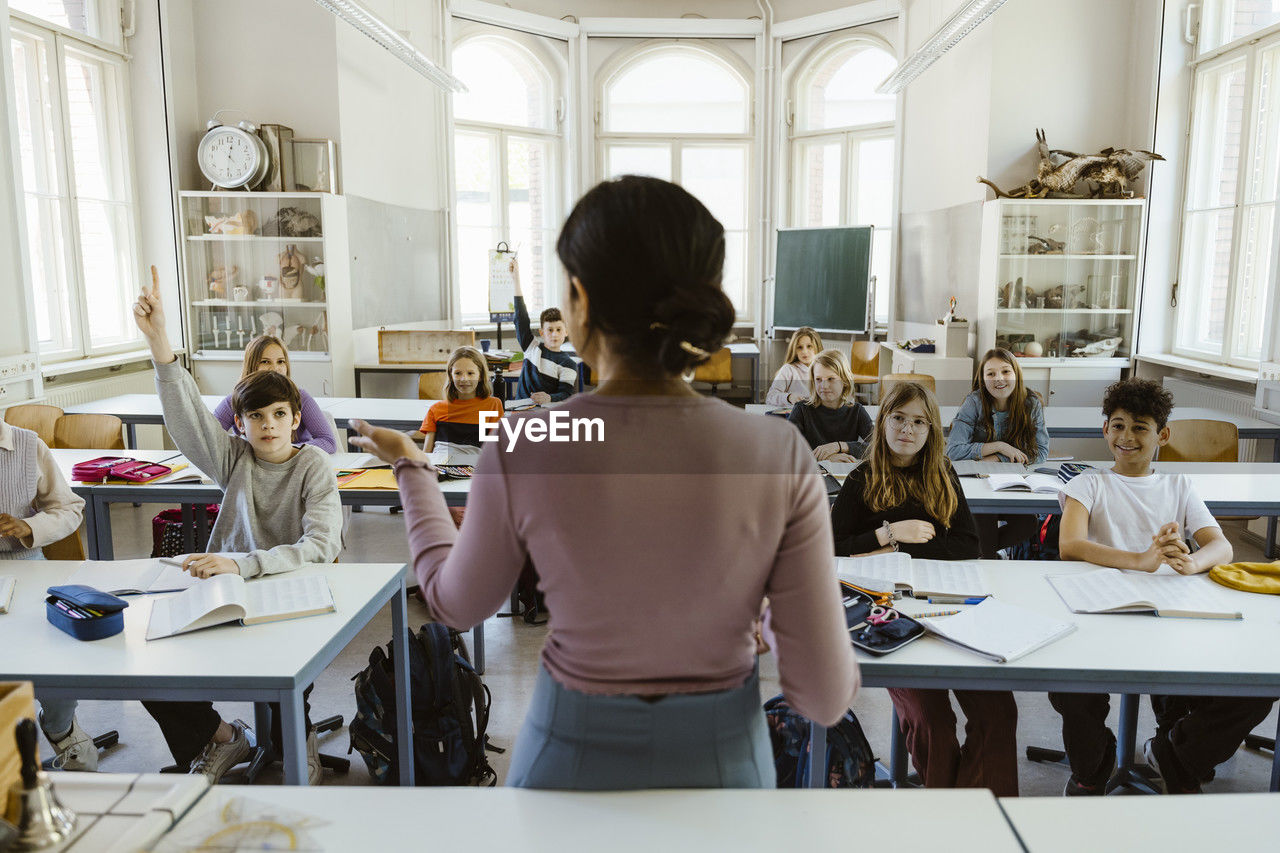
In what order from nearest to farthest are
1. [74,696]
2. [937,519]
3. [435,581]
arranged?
[435,581]
[74,696]
[937,519]

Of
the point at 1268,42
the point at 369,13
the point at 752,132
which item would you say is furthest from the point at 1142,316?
the point at 369,13

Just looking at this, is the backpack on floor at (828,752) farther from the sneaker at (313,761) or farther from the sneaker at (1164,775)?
the sneaker at (313,761)

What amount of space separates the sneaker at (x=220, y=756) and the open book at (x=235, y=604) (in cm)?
65

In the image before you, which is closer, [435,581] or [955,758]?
[435,581]

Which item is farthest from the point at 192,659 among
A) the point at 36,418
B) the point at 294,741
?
the point at 36,418

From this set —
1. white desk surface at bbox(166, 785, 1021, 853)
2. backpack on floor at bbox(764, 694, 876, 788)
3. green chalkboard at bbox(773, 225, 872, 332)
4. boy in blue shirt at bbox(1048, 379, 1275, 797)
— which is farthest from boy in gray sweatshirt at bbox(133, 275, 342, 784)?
green chalkboard at bbox(773, 225, 872, 332)

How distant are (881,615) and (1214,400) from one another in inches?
181

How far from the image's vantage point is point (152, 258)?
658cm

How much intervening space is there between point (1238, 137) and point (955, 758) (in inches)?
204

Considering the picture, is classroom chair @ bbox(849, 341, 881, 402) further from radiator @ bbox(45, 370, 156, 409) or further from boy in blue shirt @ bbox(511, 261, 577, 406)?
radiator @ bbox(45, 370, 156, 409)

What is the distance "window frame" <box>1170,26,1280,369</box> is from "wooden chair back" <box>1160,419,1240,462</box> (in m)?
0.99

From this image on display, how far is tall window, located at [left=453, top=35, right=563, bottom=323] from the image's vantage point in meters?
8.52

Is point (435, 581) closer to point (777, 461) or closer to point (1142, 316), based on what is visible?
point (777, 461)

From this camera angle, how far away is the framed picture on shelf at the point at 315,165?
256 inches
